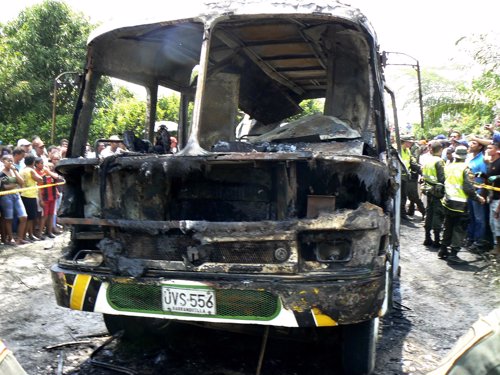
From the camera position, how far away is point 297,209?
3.45 metres

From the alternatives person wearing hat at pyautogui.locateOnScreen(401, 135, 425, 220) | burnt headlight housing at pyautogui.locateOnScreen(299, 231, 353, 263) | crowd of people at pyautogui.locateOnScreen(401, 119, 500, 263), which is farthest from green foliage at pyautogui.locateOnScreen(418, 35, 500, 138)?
burnt headlight housing at pyautogui.locateOnScreen(299, 231, 353, 263)

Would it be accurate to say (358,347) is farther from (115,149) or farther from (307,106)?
(307,106)

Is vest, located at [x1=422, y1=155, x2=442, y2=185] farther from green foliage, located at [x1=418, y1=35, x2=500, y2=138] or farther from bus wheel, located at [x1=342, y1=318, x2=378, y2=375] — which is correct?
green foliage, located at [x1=418, y1=35, x2=500, y2=138]

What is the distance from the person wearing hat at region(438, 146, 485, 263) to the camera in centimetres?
770

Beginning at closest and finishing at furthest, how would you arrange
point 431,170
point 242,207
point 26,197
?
point 242,207 < point 431,170 < point 26,197

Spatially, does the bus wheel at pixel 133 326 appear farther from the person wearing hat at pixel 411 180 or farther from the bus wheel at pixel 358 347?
the person wearing hat at pixel 411 180

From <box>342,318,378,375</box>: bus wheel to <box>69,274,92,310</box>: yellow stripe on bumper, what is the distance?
1.71 meters

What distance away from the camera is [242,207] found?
372 cm

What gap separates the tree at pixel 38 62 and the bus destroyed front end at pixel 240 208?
49.6 feet

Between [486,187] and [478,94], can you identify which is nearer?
[486,187]

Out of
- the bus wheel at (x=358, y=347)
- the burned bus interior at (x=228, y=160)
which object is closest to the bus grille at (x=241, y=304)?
the burned bus interior at (x=228, y=160)

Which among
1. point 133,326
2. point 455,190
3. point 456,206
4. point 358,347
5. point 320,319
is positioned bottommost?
point 133,326

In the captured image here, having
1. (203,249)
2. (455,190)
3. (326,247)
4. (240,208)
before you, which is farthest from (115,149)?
(455,190)

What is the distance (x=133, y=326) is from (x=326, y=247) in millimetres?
1831
